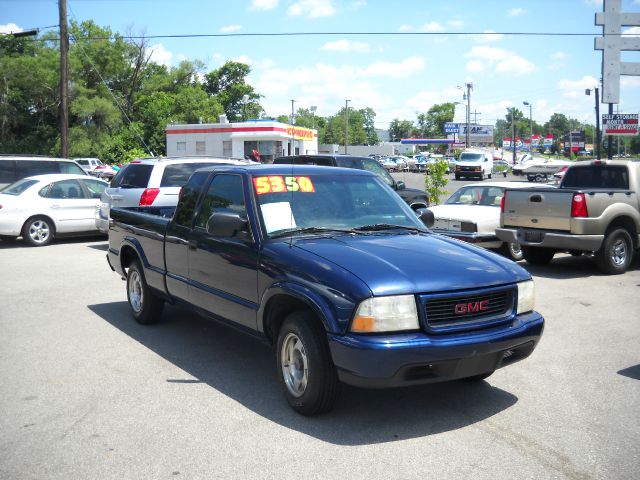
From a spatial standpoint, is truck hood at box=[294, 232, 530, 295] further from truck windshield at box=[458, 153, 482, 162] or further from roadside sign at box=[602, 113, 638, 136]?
truck windshield at box=[458, 153, 482, 162]

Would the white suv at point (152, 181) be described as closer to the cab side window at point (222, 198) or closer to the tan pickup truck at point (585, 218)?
the tan pickup truck at point (585, 218)

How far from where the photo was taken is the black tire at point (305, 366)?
4496 mm

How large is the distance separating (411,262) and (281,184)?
153 cm

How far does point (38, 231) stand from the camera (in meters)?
14.8

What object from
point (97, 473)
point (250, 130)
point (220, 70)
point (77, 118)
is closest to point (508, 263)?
point (97, 473)

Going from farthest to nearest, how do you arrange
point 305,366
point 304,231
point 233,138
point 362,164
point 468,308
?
point 233,138, point 362,164, point 304,231, point 305,366, point 468,308

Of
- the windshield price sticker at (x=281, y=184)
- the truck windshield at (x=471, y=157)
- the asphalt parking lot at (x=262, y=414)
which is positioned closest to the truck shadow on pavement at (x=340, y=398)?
the asphalt parking lot at (x=262, y=414)

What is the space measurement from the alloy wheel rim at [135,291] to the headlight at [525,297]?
4400mm

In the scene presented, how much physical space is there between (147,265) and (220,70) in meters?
91.8

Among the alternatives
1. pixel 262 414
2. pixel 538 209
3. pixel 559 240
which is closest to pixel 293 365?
pixel 262 414

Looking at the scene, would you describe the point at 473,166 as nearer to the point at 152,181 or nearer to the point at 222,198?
the point at 152,181

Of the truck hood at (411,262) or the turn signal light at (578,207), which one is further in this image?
the turn signal light at (578,207)

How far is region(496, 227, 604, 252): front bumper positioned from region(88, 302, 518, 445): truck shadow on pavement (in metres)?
6.04

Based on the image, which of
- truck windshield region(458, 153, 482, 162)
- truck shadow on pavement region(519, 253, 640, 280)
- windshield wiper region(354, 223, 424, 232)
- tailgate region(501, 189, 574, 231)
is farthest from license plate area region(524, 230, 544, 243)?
truck windshield region(458, 153, 482, 162)
